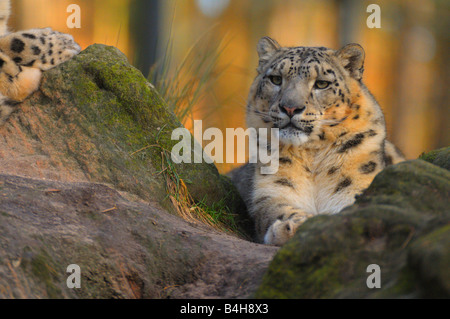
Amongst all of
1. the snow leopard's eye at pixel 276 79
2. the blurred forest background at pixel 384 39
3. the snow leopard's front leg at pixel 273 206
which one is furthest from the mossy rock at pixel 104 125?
the blurred forest background at pixel 384 39

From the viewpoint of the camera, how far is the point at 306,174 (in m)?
4.93

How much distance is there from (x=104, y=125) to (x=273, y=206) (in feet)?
5.43

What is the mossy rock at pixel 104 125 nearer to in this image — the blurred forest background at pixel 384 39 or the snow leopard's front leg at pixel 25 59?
the snow leopard's front leg at pixel 25 59

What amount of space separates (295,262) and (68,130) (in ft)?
8.94

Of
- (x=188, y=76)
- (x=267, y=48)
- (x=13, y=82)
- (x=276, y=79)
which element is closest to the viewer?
(x=13, y=82)

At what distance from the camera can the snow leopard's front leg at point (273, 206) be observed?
14.2 feet

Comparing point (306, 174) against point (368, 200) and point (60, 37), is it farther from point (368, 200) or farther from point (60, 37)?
point (60, 37)

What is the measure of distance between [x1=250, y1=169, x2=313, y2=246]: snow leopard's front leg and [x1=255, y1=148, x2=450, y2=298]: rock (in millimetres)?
1598

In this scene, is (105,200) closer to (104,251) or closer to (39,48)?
(104,251)

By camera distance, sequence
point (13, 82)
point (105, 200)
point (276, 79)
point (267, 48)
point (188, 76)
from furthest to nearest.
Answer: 1. point (188, 76)
2. point (267, 48)
3. point (276, 79)
4. point (13, 82)
5. point (105, 200)

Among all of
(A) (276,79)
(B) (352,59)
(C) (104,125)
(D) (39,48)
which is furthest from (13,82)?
(B) (352,59)

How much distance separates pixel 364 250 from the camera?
2434 millimetres

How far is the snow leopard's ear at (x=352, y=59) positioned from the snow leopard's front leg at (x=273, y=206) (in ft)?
4.01
